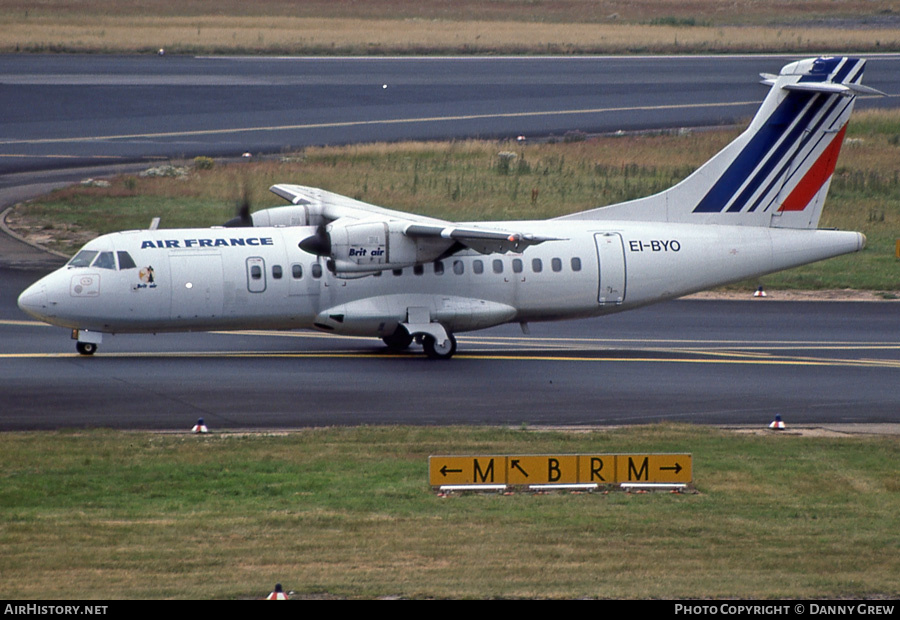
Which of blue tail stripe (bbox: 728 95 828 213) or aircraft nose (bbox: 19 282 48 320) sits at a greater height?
blue tail stripe (bbox: 728 95 828 213)

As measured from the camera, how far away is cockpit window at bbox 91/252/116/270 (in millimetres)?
26812

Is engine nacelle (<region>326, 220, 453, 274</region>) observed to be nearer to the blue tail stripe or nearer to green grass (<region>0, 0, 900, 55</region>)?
the blue tail stripe

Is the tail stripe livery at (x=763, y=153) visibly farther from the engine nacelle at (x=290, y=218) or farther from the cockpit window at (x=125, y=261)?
the cockpit window at (x=125, y=261)

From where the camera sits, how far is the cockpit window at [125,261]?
88.1ft

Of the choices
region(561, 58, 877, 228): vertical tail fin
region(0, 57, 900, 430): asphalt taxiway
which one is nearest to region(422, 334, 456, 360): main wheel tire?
region(0, 57, 900, 430): asphalt taxiway

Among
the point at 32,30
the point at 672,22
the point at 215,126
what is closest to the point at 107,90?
the point at 215,126

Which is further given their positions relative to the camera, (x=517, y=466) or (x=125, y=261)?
(x=125, y=261)

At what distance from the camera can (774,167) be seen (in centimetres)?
2997

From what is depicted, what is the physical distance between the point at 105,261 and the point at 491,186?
25727 millimetres

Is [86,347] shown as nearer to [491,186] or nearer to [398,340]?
[398,340]

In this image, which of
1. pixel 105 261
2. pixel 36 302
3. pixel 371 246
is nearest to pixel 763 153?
pixel 371 246

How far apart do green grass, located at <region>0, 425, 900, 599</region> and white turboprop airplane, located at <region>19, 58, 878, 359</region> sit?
6038mm

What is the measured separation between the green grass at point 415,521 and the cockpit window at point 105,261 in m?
6.62
